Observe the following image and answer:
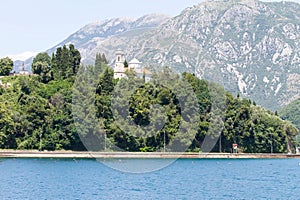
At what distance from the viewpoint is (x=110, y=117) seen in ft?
Answer: 262

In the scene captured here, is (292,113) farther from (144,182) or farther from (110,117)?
(144,182)

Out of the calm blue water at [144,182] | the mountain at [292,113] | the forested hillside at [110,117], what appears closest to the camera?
the calm blue water at [144,182]

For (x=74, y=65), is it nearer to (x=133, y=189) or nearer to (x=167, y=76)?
(x=167, y=76)

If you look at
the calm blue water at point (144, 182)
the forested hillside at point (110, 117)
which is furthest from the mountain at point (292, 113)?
the calm blue water at point (144, 182)

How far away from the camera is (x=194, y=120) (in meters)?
80.9

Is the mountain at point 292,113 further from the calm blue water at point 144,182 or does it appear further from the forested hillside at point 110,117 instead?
the calm blue water at point 144,182

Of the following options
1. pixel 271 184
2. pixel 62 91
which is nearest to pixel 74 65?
pixel 62 91

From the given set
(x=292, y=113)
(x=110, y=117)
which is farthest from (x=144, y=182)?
(x=292, y=113)

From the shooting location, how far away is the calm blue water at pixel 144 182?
42469 mm

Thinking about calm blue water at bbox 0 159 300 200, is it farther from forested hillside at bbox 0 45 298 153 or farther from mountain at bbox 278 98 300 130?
mountain at bbox 278 98 300 130

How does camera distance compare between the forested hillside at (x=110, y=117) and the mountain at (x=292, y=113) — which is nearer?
the forested hillside at (x=110, y=117)

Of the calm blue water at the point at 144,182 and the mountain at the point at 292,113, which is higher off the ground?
the mountain at the point at 292,113

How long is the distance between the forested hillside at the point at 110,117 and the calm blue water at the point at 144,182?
964 cm

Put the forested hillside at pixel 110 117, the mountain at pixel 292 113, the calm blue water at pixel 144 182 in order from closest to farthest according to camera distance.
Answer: the calm blue water at pixel 144 182, the forested hillside at pixel 110 117, the mountain at pixel 292 113
